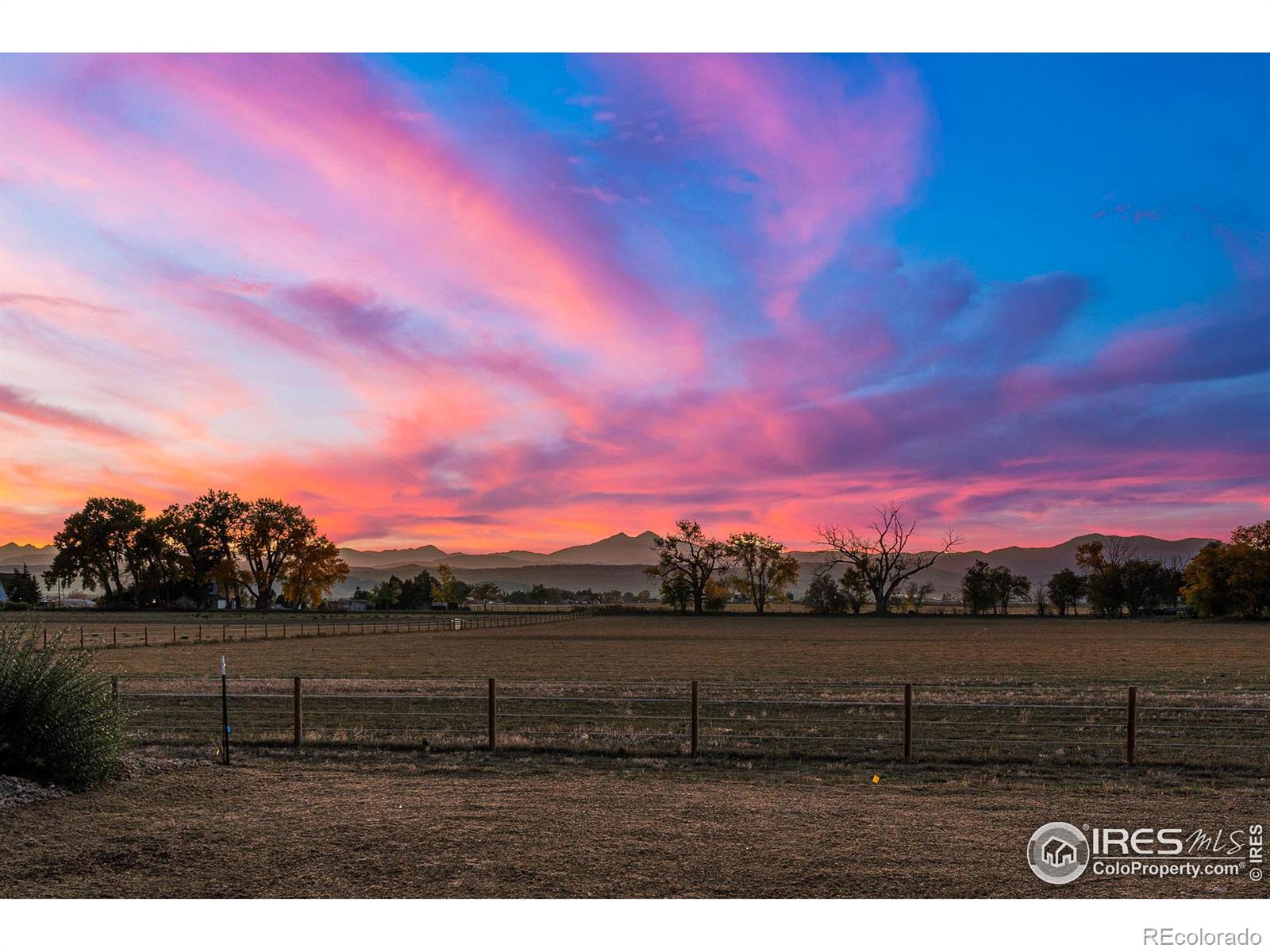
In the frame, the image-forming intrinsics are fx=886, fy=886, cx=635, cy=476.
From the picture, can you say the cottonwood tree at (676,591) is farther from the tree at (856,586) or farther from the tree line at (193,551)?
the tree line at (193,551)

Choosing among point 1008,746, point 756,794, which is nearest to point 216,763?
point 756,794

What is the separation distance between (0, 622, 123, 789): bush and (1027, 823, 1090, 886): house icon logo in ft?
31.8

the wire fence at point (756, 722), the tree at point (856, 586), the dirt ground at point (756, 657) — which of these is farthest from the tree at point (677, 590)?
the wire fence at point (756, 722)

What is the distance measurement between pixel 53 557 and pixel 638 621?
263 ft

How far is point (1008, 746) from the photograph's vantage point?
50.3 ft

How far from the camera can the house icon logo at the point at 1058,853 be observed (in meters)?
7.29

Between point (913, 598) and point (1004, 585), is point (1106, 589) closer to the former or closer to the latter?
point (1004, 585)

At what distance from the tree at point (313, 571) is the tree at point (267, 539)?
77cm

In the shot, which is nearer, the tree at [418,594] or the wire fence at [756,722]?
the wire fence at [756,722]

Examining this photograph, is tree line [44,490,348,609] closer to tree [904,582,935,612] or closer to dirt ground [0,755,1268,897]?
tree [904,582,935,612]

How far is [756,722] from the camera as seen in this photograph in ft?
58.6

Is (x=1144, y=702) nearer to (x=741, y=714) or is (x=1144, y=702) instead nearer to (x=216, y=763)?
(x=741, y=714)

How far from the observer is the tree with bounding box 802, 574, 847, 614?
133 metres

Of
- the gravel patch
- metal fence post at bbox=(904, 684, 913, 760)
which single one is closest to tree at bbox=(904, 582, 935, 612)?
metal fence post at bbox=(904, 684, 913, 760)
